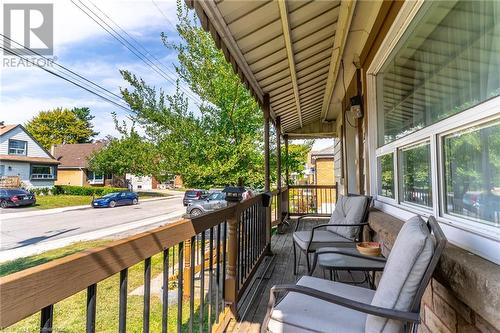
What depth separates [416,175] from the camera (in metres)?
2.07

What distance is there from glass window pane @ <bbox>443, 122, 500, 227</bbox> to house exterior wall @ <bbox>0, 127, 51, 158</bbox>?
24700mm

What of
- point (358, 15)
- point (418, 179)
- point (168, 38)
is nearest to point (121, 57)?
point (168, 38)

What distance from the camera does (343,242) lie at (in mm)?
2930

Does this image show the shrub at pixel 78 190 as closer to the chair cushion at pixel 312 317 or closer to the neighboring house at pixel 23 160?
the neighboring house at pixel 23 160

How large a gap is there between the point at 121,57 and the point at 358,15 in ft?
44.9

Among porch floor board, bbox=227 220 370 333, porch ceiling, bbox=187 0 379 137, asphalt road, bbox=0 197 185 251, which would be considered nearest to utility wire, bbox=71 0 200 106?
asphalt road, bbox=0 197 185 251

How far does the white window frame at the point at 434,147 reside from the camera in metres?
1.15

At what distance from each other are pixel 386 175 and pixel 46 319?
283cm

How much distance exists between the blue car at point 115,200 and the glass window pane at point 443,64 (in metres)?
18.3

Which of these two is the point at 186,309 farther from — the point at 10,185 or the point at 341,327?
the point at 10,185

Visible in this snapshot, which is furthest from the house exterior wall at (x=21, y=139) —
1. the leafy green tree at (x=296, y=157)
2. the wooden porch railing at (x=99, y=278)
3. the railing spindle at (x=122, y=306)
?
the railing spindle at (x=122, y=306)

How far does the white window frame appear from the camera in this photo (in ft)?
3.78

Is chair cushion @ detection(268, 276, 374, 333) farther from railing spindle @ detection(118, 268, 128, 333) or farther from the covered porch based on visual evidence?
railing spindle @ detection(118, 268, 128, 333)

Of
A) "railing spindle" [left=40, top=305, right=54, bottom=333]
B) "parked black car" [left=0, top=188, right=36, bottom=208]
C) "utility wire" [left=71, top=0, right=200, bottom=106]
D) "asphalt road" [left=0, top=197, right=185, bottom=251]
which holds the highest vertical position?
"utility wire" [left=71, top=0, right=200, bottom=106]
